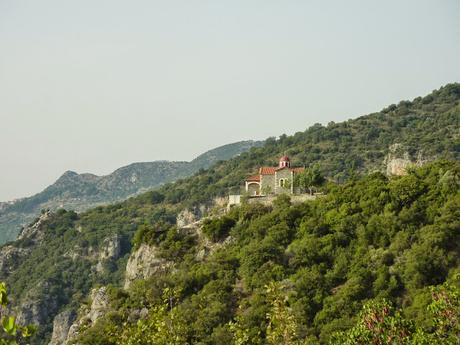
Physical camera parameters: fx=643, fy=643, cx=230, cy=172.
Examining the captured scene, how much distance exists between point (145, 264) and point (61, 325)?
4753 centimetres

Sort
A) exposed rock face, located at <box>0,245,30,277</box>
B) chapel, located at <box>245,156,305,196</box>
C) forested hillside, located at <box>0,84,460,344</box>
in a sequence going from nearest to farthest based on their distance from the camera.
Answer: forested hillside, located at <box>0,84,460,344</box> < chapel, located at <box>245,156,305,196</box> < exposed rock face, located at <box>0,245,30,277</box>

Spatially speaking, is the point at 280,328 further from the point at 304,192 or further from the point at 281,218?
the point at 304,192

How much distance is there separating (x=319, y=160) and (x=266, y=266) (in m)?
79.1

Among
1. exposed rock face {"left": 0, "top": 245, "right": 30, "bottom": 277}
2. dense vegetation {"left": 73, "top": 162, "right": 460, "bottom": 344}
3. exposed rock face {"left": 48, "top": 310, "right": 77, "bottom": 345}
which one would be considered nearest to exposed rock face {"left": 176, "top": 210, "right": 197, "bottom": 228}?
exposed rock face {"left": 48, "top": 310, "right": 77, "bottom": 345}

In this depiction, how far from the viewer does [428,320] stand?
4119 cm

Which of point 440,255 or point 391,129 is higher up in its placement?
point 391,129

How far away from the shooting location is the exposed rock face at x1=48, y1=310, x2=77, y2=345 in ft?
345

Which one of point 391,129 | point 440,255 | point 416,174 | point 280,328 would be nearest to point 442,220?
point 440,255

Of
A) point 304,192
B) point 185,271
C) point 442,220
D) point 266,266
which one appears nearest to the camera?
point 442,220

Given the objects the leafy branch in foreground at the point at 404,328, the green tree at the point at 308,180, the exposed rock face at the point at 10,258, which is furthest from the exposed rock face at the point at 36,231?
the leafy branch in foreground at the point at 404,328

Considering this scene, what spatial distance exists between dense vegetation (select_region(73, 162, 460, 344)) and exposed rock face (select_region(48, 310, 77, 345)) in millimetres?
46102

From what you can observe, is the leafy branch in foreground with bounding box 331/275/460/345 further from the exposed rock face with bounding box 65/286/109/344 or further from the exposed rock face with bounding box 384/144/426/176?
the exposed rock face with bounding box 384/144/426/176

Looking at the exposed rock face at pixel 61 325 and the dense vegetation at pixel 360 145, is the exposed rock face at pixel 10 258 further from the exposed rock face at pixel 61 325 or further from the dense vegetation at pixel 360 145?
the dense vegetation at pixel 360 145

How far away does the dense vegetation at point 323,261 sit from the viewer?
49.5 metres
